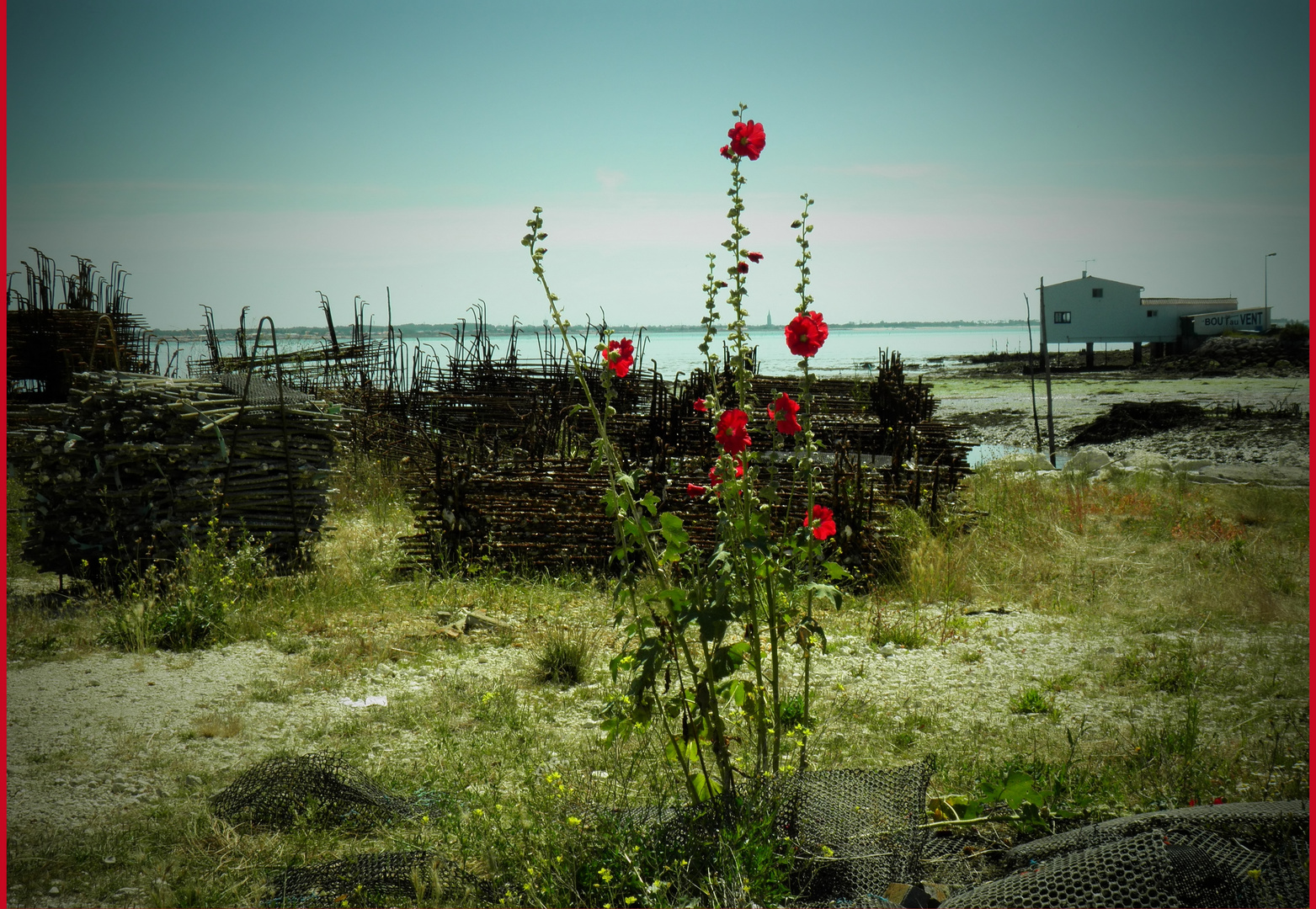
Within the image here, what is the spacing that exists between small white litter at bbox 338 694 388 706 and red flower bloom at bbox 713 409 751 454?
272cm

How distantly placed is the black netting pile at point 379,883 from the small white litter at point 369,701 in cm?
162

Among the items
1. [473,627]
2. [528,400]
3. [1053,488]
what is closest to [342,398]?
[528,400]

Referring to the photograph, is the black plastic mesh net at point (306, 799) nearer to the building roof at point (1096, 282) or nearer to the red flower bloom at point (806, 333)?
the red flower bloom at point (806, 333)

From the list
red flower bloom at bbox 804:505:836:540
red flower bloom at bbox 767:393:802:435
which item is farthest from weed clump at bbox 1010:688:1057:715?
red flower bloom at bbox 767:393:802:435

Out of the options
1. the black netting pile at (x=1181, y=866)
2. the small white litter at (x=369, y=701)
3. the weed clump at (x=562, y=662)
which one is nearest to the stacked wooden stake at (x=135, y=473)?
the small white litter at (x=369, y=701)

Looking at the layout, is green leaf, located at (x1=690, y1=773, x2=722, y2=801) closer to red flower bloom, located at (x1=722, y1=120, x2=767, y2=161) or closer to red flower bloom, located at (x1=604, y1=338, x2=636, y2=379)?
red flower bloom, located at (x1=604, y1=338, x2=636, y2=379)

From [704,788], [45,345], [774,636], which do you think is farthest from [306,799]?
[45,345]

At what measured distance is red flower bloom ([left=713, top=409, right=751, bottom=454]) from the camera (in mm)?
2461

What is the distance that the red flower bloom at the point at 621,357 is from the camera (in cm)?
254

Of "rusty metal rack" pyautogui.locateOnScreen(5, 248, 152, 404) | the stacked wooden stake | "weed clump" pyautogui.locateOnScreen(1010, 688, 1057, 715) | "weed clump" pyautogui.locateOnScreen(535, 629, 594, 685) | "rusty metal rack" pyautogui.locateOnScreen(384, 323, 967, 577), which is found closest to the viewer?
"weed clump" pyautogui.locateOnScreen(1010, 688, 1057, 715)

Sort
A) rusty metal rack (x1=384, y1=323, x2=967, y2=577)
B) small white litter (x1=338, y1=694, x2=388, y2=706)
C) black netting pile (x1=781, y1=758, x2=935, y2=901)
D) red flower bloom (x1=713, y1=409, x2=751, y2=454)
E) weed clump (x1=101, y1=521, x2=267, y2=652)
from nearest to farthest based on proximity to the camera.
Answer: red flower bloom (x1=713, y1=409, x2=751, y2=454) < black netting pile (x1=781, y1=758, x2=935, y2=901) < small white litter (x1=338, y1=694, x2=388, y2=706) < weed clump (x1=101, y1=521, x2=267, y2=652) < rusty metal rack (x1=384, y1=323, x2=967, y2=577)

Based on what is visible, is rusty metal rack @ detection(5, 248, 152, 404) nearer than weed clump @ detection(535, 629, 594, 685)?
No

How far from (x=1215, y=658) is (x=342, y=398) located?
1243 centimetres

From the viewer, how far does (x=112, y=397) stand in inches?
249
